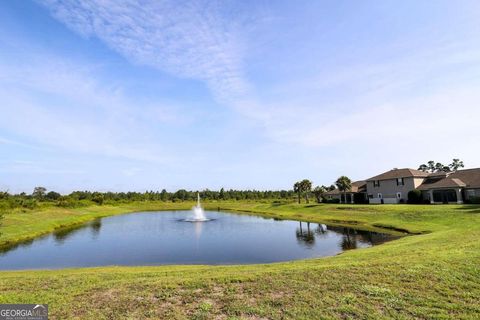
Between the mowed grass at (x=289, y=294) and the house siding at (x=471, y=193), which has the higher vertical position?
the house siding at (x=471, y=193)

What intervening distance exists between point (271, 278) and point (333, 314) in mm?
3816

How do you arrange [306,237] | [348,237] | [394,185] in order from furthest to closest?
[394,185], [306,237], [348,237]

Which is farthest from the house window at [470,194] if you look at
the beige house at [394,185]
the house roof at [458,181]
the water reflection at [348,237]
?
the water reflection at [348,237]

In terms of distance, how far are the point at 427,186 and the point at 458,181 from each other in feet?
18.5

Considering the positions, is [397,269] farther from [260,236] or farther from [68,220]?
[68,220]

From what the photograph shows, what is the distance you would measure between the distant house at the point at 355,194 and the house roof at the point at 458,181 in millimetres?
15871

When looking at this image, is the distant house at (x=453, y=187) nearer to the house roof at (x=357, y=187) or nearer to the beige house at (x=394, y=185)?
the beige house at (x=394, y=185)

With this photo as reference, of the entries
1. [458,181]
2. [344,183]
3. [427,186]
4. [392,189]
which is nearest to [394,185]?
[392,189]

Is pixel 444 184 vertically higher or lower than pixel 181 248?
higher

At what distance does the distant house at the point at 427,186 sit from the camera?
57.1 meters

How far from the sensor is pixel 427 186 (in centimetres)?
6312

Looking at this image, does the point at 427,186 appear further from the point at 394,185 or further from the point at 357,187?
the point at 357,187

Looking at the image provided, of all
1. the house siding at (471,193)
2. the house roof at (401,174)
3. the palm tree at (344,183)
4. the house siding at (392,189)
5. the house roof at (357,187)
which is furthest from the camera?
the house roof at (357,187)

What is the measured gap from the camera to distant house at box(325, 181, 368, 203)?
79.6 meters
